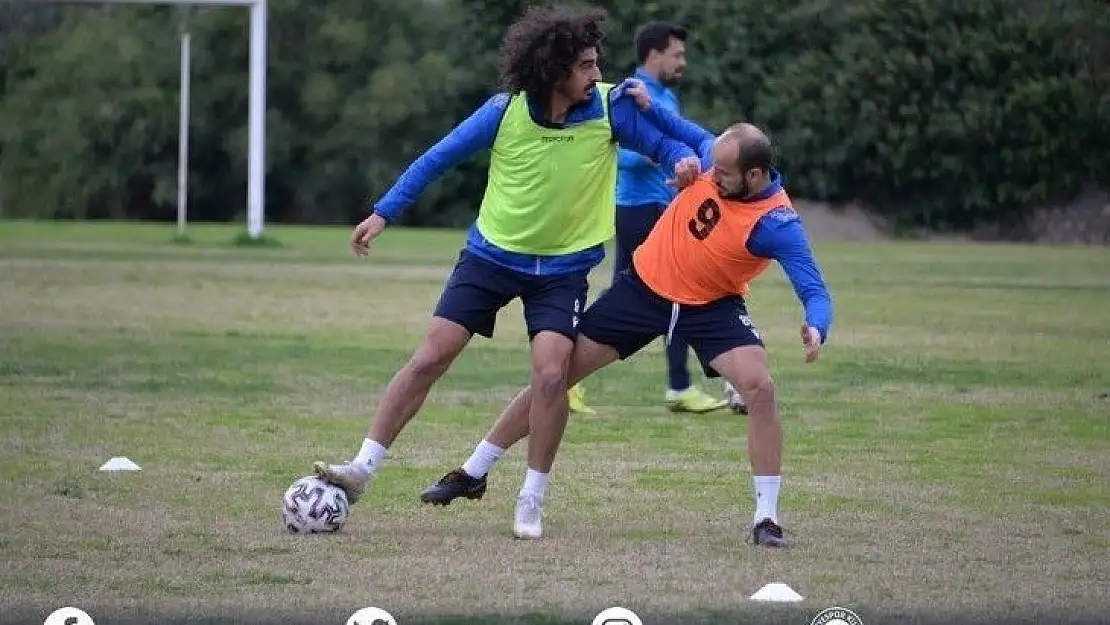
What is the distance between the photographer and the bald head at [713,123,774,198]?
26.8 ft

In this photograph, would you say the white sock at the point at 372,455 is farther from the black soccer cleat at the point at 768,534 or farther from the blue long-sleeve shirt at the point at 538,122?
the black soccer cleat at the point at 768,534

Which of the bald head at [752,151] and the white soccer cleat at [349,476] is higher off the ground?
the bald head at [752,151]

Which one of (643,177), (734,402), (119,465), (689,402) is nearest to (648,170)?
(643,177)

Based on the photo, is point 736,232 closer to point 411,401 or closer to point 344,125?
point 411,401

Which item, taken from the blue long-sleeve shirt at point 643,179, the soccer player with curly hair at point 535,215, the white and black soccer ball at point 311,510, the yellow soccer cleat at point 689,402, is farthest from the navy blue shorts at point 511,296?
the yellow soccer cleat at point 689,402

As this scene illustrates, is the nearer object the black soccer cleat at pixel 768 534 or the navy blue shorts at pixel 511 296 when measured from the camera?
the black soccer cleat at pixel 768 534

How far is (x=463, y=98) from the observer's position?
57.7 meters

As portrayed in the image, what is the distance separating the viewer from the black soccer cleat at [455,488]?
8977 mm

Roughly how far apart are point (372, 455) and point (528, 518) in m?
0.74

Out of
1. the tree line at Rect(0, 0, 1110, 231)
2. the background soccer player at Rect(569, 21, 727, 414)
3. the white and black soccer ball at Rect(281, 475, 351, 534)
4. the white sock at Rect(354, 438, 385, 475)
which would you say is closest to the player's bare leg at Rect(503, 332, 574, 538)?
the white sock at Rect(354, 438, 385, 475)

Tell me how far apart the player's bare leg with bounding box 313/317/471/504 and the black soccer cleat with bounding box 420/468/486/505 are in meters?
0.39

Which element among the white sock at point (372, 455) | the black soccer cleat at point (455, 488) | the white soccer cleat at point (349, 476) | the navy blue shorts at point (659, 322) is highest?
the navy blue shorts at point (659, 322)

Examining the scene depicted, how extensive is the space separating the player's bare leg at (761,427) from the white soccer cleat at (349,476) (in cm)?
155

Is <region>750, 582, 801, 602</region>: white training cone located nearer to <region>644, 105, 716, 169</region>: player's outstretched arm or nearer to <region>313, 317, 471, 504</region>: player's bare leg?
<region>313, 317, 471, 504</region>: player's bare leg
